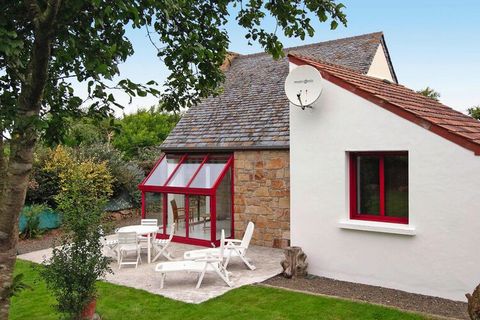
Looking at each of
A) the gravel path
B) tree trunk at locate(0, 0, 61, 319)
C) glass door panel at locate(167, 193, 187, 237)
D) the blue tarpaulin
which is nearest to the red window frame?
the gravel path

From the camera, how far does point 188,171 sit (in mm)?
14211

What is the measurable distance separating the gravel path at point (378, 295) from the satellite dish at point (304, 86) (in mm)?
3968

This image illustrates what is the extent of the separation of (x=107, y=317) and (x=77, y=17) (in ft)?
16.6

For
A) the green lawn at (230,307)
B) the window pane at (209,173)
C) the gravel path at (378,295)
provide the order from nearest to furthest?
the green lawn at (230,307)
the gravel path at (378,295)
the window pane at (209,173)

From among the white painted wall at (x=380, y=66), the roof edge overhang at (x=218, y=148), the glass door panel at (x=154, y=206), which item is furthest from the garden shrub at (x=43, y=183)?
the white painted wall at (x=380, y=66)

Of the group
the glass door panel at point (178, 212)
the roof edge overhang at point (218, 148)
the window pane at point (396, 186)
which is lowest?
the glass door panel at point (178, 212)

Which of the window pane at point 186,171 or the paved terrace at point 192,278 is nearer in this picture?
the paved terrace at point 192,278

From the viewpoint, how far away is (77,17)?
5.10 metres

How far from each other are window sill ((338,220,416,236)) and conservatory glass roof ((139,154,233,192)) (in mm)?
4848

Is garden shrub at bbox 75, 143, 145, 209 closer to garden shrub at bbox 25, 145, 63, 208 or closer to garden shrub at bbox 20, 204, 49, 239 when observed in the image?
garden shrub at bbox 25, 145, 63, 208

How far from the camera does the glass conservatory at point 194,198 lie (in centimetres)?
1302

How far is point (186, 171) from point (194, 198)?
1384 mm

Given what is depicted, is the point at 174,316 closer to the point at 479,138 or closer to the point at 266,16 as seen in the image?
the point at 266,16

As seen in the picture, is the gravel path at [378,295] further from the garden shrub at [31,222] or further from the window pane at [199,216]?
the garden shrub at [31,222]
